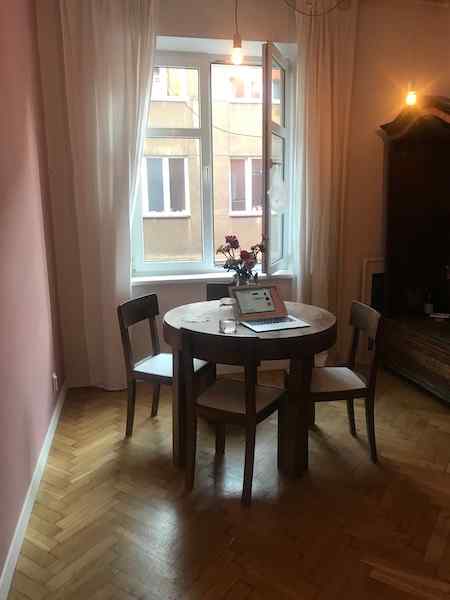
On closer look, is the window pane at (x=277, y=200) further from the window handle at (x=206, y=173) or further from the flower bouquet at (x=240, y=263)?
the flower bouquet at (x=240, y=263)

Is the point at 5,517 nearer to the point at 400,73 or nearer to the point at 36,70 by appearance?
the point at 36,70

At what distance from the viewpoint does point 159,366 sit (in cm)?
277

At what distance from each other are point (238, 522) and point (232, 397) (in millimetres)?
540

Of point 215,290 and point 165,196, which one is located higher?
point 165,196

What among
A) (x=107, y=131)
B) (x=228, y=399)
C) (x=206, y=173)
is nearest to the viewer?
(x=228, y=399)

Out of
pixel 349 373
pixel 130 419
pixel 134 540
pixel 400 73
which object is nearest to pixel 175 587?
pixel 134 540

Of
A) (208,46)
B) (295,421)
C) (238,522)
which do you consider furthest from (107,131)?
(238,522)

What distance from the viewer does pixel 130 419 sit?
2.78 meters

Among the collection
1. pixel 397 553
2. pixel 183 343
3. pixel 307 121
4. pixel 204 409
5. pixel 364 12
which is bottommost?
pixel 397 553

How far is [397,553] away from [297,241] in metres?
2.31

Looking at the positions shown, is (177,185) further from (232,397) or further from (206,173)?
(232,397)

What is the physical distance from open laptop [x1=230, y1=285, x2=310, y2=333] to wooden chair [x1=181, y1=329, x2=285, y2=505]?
277 mm

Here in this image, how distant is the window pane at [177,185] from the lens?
12.4 feet

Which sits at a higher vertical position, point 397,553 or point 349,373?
point 349,373
